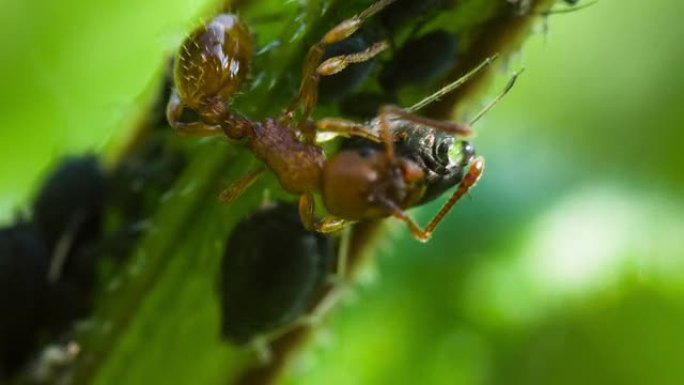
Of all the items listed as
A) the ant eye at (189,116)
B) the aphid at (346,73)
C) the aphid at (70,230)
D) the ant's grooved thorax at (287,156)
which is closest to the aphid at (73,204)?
the aphid at (70,230)

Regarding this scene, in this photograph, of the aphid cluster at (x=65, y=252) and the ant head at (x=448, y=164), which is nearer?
the ant head at (x=448, y=164)

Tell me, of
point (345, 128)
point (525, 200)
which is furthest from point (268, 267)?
point (525, 200)

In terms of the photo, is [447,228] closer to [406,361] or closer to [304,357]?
[406,361]

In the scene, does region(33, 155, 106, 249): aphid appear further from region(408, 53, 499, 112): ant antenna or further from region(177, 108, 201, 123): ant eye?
region(408, 53, 499, 112): ant antenna

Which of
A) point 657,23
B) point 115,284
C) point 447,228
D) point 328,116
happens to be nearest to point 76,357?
point 115,284

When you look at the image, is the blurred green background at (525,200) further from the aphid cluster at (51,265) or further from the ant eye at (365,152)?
the ant eye at (365,152)
